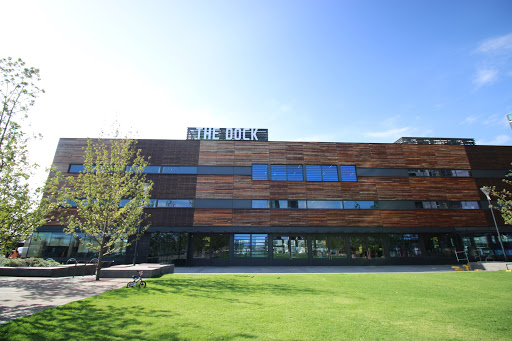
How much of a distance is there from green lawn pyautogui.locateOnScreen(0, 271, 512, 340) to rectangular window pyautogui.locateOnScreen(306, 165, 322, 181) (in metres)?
17.5

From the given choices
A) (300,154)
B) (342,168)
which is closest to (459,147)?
(342,168)

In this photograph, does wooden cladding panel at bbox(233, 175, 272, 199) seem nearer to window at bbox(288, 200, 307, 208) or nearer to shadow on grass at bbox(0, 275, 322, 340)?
window at bbox(288, 200, 307, 208)

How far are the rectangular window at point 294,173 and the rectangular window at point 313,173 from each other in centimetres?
81

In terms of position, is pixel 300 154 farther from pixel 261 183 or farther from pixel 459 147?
pixel 459 147

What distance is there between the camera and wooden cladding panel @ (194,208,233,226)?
26.0 m

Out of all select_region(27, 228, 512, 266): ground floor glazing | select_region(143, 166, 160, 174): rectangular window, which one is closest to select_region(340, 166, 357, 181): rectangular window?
select_region(27, 228, 512, 266): ground floor glazing

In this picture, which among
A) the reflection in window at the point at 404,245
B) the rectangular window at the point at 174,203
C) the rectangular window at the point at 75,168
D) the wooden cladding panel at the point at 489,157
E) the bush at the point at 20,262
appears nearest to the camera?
the bush at the point at 20,262

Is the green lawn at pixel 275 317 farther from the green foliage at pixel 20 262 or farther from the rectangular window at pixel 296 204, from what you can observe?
the rectangular window at pixel 296 204

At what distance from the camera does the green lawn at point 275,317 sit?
18.7ft

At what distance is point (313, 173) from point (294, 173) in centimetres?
223

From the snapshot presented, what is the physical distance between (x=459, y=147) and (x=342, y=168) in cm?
1560

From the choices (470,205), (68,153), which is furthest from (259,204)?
(470,205)

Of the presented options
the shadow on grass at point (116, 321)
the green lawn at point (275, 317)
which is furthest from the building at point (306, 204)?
the shadow on grass at point (116, 321)

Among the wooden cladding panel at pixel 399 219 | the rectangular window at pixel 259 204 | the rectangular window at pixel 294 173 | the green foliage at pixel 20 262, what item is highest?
the rectangular window at pixel 294 173
